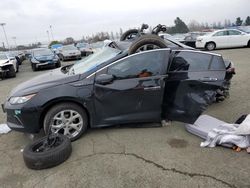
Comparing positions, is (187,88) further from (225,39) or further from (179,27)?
(179,27)

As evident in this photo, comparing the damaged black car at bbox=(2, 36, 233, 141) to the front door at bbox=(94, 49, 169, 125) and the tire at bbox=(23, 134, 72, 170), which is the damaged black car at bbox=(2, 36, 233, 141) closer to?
the front door at bbox=(94, 49, 169, 125)

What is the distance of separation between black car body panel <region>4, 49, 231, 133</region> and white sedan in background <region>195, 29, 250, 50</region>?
50.5 ft

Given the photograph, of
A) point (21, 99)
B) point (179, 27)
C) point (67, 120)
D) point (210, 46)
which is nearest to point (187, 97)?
point (67, 120)

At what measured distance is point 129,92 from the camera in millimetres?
4031

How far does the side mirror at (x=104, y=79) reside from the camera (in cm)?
393

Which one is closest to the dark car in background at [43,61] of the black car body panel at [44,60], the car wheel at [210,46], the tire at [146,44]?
the black car body panel at [44,60]

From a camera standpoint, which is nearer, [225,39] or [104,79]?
[104,79]

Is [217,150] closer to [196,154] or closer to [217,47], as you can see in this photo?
[196,154]

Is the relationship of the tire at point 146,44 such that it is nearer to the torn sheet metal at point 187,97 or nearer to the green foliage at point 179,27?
the torn sheet metal at point 187,97

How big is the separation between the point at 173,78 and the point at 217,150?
4.26 feet

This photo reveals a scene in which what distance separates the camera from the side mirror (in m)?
3.93

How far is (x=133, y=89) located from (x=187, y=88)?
88cm

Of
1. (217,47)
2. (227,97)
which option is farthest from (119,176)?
(217,47)

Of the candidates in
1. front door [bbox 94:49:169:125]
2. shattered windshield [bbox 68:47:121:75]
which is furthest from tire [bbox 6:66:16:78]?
front door [bbox 94:49:169:125]
